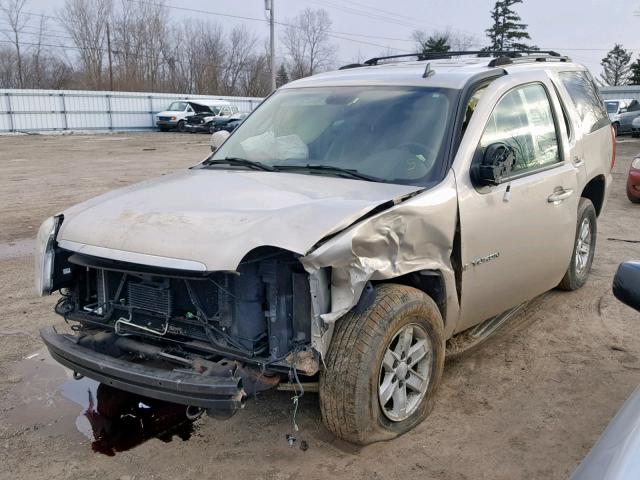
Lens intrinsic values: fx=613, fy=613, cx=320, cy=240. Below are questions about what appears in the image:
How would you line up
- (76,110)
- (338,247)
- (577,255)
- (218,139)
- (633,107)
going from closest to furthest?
(338,247) < (218,139) < (577,255) < (633,107) < (76,110)

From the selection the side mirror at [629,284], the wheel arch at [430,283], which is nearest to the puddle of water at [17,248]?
the wheel arch at [430,283]

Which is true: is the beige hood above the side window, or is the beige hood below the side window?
below

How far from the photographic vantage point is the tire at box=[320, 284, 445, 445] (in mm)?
3006

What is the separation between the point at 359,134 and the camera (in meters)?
→ 4.02

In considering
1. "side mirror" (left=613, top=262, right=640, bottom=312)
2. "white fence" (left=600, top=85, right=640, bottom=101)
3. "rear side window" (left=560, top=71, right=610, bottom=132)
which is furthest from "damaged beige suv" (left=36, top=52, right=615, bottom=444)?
"white fence" (left=600, top=85, right=640, bottom=101)

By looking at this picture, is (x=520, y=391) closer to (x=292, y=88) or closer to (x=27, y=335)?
(x=292, y=88)

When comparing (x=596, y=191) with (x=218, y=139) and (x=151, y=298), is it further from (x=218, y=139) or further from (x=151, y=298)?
(x=151, y=298)

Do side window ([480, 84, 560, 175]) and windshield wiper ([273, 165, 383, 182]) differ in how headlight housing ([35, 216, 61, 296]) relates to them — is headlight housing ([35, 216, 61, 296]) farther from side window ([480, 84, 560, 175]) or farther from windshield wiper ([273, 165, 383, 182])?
side window ([480, 84, 560, 175])

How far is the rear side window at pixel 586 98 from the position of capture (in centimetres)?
515


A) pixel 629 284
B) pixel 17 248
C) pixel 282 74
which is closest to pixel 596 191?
pixel 629 284

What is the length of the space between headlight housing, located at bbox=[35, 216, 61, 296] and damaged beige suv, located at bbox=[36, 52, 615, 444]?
0.01 meters

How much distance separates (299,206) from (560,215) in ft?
7.52

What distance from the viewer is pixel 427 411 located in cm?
356

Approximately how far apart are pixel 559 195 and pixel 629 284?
236 centimetres
